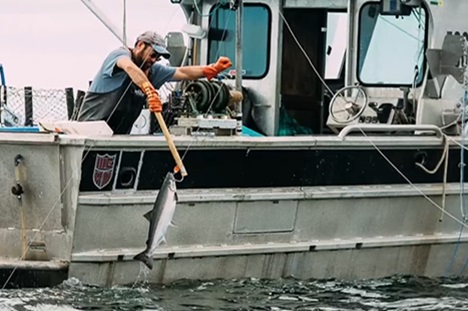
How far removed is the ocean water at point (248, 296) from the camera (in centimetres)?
975

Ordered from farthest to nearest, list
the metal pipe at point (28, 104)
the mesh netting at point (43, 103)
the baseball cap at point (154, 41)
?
the metal pipe at point (28, 104) < the mesh netting at point (43, 103) < the baseball cap at point (154, 41)

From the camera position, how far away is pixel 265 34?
12.8 metres

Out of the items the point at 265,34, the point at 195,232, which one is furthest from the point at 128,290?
the point at 265,34

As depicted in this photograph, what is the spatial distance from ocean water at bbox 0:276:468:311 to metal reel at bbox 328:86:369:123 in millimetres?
1580

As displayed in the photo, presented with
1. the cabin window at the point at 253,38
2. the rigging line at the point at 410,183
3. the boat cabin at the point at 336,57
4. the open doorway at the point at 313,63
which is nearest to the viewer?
the rigging line at the point at 410,183

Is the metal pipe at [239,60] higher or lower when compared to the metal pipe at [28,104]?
higher

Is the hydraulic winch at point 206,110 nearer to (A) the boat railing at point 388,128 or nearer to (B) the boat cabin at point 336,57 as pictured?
(A) the boat railing at point 388,128

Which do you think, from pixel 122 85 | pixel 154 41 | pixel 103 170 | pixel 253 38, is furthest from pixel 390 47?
pixel 103 170

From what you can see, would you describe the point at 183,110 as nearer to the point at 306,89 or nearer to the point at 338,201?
the point at 338,201

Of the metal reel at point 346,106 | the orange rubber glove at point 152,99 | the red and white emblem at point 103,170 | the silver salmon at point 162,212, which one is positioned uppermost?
the orange rubber glove at point 152,99

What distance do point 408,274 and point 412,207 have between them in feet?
2.26

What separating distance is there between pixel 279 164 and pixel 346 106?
148 centimetres

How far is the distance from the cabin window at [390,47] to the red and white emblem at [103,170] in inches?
141

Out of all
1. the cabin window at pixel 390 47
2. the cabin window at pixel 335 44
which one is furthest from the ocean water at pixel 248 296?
the cabin window at pixel 335 44
